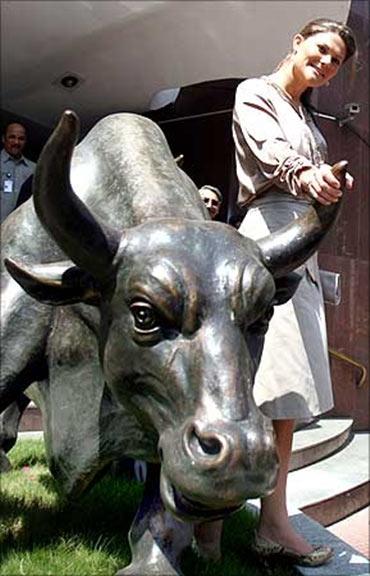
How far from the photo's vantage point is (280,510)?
9.31 feet

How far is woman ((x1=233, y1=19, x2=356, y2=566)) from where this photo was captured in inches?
105

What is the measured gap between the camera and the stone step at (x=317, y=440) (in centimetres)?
541

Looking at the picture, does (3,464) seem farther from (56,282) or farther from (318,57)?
Answer: (318,57)

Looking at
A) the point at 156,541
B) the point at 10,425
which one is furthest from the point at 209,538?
the point at 10,425

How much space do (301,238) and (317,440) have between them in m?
4.14

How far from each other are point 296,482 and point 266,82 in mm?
3106

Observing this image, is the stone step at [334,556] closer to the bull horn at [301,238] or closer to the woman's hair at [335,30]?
the bull horn at [301,238]

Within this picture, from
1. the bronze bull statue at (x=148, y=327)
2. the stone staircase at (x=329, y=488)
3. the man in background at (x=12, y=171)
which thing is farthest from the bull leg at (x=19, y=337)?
the man in background at (x=12, y=171)

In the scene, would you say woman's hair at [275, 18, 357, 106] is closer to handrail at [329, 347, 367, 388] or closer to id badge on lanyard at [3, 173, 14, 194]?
id badge on lanyard at [3, 173, 14, 194]

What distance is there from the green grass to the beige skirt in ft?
2.03

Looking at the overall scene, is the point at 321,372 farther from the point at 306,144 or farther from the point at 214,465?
the point at 214,465

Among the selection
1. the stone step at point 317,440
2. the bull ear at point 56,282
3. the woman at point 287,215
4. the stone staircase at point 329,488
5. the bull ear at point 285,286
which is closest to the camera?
the bull ear at point 56,282

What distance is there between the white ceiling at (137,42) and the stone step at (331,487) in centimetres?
413

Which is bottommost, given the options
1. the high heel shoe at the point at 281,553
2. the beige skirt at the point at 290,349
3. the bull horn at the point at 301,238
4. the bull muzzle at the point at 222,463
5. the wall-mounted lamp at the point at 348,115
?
the high heel shoe at the point at 281,553
